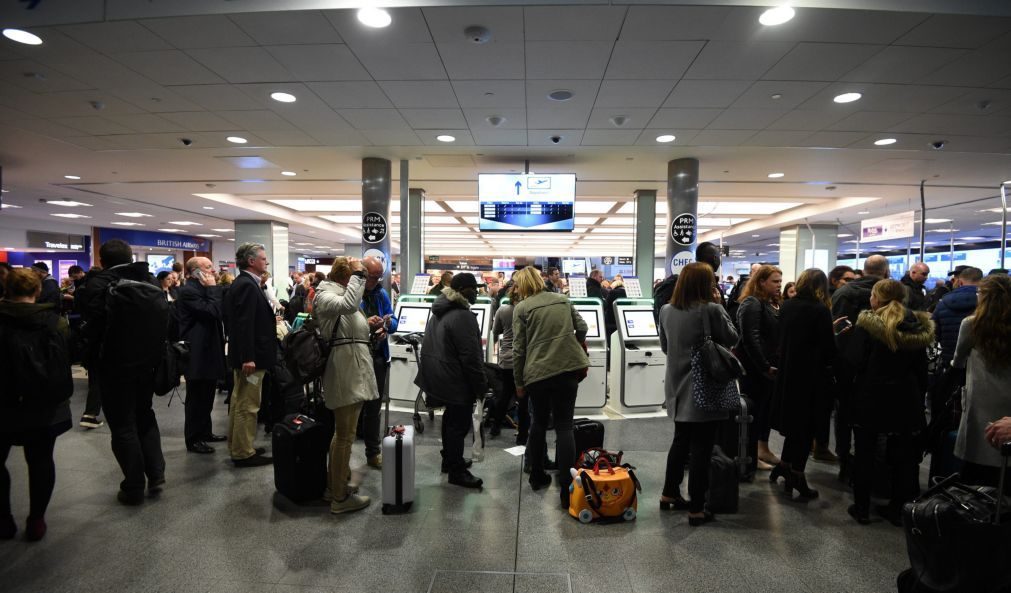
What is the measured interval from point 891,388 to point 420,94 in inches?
173

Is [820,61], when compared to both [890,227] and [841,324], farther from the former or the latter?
[890,227]

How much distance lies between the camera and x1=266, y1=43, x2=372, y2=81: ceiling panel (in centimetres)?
380

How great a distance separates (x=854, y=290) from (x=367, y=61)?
4.35 metres

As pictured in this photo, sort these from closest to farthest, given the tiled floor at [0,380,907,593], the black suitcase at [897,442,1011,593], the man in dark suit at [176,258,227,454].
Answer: the black suitcase at [897,442,1011,593] < the tiled floor at [0,380,907,593] < the man in dark suit at [176,258,227,454]

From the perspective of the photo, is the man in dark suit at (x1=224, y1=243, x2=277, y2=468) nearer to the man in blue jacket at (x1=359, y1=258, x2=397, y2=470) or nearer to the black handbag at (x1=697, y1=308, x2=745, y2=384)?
the man in blue jacket at (x1=359, y1=258, x2=397, y2=470)

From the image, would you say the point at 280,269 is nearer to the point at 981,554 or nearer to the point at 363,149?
the point at 363,149

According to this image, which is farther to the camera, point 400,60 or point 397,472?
point 400,60

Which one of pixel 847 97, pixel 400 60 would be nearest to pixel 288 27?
pixel 400 60

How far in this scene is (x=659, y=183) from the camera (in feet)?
30.3

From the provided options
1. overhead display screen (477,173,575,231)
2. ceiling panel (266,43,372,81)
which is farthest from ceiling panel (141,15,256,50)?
overhead display screen (477,173,575,231)

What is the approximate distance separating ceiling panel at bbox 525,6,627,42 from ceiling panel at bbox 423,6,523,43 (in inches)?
3.3

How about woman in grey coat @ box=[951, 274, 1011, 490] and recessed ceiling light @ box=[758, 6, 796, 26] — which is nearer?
woman in grey coat @ box=[951, 274, 1011, 490]

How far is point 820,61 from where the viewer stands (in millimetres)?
3930

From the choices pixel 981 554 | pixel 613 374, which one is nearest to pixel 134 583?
pixel 981 554
